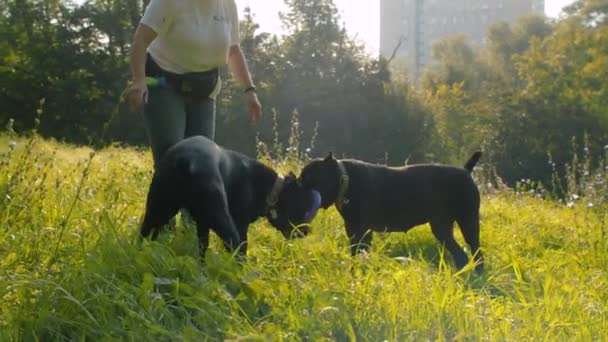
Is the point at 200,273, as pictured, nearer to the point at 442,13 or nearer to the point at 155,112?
the point at 155,112

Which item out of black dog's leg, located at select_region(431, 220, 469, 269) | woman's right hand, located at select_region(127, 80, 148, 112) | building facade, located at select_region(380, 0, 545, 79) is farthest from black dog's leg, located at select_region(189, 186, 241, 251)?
building facade, located at select_region(380, 0, 545, 79)

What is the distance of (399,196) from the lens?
227 inches

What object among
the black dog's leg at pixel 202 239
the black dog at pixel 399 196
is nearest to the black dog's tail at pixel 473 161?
the black dog at pixel 399 196

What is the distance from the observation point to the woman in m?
4.57

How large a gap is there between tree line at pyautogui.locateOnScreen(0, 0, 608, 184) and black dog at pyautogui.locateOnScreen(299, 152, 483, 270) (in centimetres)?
2195

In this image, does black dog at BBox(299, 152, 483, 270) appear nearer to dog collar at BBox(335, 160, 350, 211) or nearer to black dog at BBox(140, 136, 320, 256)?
dog collar at BBox(335, 160, 350, 211)

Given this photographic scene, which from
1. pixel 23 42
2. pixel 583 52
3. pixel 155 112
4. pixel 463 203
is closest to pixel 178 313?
pixel 155 112

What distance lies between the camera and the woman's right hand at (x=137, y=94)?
4316mm

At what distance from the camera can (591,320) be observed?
345 cm

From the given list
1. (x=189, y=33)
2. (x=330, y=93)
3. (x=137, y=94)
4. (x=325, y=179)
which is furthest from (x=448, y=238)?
(x=330, y=93)

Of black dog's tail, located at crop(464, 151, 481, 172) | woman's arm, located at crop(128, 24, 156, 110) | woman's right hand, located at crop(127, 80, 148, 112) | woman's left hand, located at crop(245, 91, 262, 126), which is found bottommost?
black dog's tail, located at crop(464, 151, 481, 172)

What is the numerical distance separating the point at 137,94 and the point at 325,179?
1771 mm

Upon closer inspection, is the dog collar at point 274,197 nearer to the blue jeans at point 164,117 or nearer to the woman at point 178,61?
the woman at point 178,61

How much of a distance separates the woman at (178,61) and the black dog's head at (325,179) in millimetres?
995
